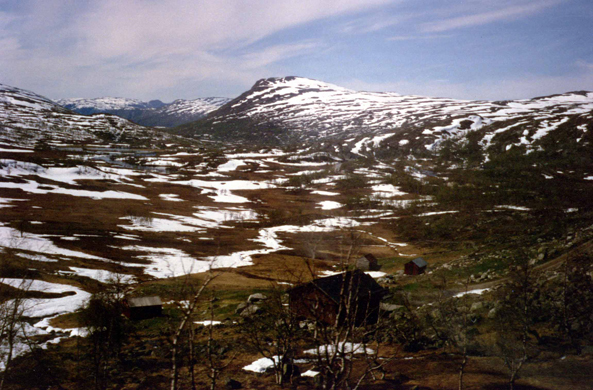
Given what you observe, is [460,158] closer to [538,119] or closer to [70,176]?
[538,119]

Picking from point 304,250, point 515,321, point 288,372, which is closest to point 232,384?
point 288,372

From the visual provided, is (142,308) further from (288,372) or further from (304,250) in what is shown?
(304,250)

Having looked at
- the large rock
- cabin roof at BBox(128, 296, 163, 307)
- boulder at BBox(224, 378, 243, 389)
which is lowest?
cabin roof at BBox(128, 296, 163, 307)

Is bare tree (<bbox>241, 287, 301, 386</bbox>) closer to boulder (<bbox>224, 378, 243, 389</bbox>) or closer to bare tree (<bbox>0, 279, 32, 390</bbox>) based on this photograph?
boulder (<bbox>224, 378, 243, 389</bbox>)

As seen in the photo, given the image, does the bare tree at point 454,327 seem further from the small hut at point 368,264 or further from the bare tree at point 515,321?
the small hut at point 368,264

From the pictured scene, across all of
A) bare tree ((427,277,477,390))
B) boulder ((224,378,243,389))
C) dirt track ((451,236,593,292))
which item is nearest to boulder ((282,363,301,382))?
boulder ((224,378,243,389))

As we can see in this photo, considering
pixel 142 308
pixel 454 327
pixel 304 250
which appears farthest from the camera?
pixel 304 250

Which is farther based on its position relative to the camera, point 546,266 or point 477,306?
point 546,266

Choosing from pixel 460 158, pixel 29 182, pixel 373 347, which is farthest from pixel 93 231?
pixel 460 158

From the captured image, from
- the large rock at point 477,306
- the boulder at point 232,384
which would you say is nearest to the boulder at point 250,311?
the boulder at point 232,384
